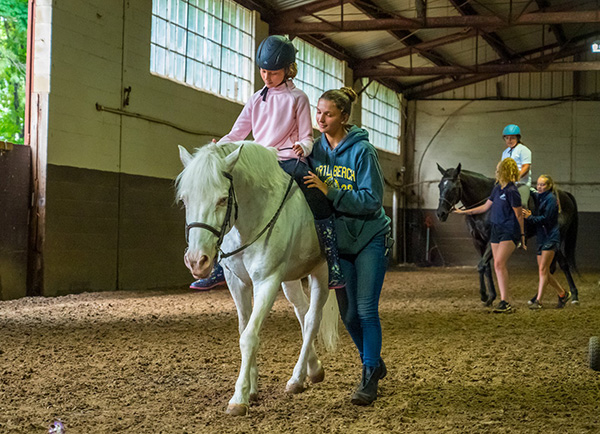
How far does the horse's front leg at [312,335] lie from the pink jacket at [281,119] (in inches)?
30.3

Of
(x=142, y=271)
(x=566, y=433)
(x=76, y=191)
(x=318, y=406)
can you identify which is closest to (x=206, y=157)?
(x=318, y=406)

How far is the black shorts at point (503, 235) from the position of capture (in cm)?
787

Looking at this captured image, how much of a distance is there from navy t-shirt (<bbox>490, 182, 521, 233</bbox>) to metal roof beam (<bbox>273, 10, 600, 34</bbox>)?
6841 mm

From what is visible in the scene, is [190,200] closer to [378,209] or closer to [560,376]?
[378,209]

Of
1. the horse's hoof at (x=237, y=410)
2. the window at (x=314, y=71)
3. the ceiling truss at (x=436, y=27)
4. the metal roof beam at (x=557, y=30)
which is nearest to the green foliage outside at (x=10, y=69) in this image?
the ceiling truss at (x=436, y=27)

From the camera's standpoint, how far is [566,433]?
3127 mm

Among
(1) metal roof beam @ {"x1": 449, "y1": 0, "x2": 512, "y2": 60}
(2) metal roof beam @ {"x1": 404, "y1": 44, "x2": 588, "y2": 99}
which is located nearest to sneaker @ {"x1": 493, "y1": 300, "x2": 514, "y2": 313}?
(1) metal roof beam @ {"x1": 449, "y1": 0, "x2": 512, "y2": 60}

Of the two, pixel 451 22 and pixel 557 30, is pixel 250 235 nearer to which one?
pixel 451 22

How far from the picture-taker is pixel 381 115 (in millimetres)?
21047

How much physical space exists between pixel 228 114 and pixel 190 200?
10.2 m

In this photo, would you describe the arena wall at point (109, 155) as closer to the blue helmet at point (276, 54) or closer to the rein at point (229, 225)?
the blue helmet at point (276, 54)

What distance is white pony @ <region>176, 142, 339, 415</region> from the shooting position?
330 cm

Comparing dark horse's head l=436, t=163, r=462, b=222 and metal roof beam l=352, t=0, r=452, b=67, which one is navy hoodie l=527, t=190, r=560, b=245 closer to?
dark horse's head l=436, t=163, r=462, b=222

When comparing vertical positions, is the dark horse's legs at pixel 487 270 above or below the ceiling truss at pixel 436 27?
below
